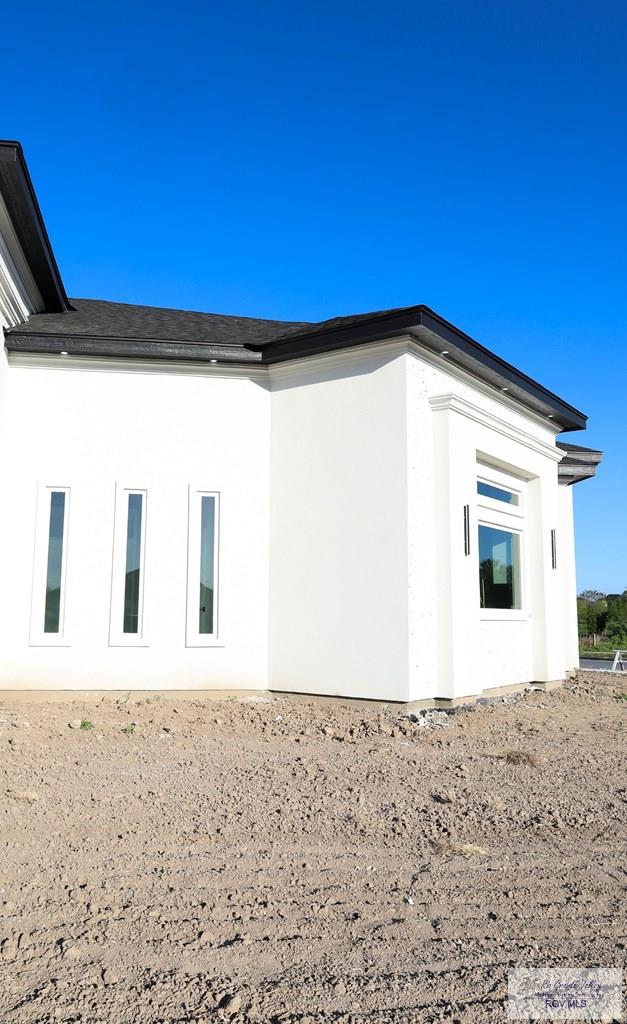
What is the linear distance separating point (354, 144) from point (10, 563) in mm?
11015

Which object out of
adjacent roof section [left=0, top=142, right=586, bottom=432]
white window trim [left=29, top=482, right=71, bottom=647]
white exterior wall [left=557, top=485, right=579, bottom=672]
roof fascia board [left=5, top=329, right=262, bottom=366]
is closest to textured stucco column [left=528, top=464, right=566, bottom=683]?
adjacent roof section [left=0, top=142, right=586, bottom=432]

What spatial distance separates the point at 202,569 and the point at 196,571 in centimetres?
11

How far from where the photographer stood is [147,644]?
371 inches

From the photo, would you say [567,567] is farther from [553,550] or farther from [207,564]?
[207,564]

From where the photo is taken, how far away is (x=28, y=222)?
875cm

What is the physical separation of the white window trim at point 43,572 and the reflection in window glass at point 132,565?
0.77 m

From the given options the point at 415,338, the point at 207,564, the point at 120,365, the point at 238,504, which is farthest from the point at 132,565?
the point at 415,338

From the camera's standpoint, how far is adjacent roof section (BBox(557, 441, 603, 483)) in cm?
1456

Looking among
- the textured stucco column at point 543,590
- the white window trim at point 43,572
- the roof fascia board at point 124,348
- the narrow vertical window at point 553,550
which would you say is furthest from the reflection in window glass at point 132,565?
the narrow vertical window at point 553,550

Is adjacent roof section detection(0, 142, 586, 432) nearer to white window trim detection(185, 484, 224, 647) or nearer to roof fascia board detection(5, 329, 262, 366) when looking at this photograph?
roof fascia board detection(5, 329, 262, 366)

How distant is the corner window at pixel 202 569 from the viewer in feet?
31.4

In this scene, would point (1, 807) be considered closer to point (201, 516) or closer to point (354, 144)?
point (201, 516)

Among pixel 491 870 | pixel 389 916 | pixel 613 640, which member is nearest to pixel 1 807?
pixel 389 916

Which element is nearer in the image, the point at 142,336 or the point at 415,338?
the point at 415,338
